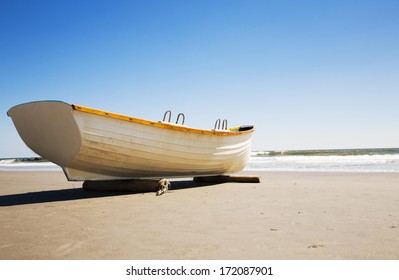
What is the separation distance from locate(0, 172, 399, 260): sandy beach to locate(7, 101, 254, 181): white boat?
0.74 meters

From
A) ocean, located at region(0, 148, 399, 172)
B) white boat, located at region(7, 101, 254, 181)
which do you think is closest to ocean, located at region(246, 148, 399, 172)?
ocean, located at region(0, 148, 399, 172)

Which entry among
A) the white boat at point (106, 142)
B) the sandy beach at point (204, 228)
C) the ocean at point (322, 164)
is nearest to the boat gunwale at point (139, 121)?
the white boat at point (106, 142)

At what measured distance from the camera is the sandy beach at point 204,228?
7.63 ft

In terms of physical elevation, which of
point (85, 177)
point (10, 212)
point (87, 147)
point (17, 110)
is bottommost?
point (10, 212)

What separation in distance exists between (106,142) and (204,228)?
2804 mm

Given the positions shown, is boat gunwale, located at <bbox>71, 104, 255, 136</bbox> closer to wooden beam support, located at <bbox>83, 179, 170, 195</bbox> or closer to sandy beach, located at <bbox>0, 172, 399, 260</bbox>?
wooden beam support, located at <bbox>83, 179, 170, 195</bbox>

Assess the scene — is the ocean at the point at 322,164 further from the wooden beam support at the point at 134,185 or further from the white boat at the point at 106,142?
the wooden beam support at the point at 134,185

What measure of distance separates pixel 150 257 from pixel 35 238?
1308 millimetres

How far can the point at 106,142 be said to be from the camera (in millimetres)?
5105

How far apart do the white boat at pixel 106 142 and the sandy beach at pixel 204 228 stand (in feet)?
2.44

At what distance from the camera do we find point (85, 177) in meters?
5.51

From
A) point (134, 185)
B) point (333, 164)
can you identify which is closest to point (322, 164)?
point (333, 164)
